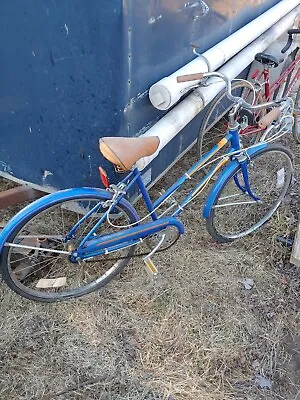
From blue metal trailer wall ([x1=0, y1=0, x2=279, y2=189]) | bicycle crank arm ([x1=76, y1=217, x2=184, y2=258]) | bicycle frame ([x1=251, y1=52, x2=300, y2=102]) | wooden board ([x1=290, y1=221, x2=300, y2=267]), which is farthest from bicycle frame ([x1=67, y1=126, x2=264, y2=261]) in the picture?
bicycle frame ([x1=251, y1=52, x2=300, y2=102])

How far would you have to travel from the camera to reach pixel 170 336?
2859mm

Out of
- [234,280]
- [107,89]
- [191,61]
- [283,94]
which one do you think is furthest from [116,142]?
[283,94]

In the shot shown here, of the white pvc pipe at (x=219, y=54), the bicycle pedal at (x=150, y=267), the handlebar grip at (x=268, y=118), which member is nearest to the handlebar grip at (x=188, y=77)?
the white pvc pipe at (x=219, y=54)

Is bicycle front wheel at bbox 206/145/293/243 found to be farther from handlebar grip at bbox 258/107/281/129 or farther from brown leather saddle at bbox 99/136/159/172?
brown leather saddle at bbox 99/136/159/172

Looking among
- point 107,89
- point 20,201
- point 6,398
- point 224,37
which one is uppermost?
point 107,89

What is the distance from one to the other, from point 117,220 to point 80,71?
1.13 meters

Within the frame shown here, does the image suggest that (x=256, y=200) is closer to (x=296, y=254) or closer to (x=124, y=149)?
(x=296, y=254)

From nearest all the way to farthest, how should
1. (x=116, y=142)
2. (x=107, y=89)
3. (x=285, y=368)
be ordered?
(x=116, y=142) → (x=107, y=89) → (x=285, y=368)

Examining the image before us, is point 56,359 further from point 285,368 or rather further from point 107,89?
point 107,89

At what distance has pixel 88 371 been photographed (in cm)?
264

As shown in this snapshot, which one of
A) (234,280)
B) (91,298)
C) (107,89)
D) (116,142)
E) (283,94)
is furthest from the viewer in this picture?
(283,94)

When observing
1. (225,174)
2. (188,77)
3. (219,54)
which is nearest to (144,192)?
(225,174)

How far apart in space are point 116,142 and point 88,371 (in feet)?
4.64

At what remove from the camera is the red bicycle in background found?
326 cm
